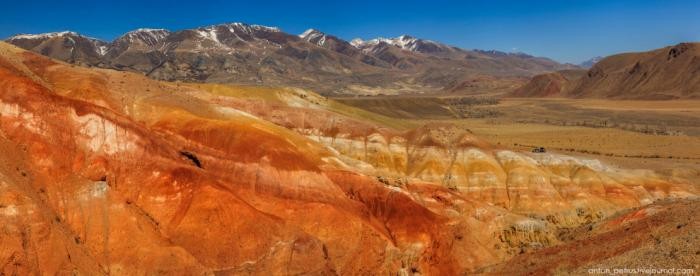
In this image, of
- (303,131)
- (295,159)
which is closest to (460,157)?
(303,131)

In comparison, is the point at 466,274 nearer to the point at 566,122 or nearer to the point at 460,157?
the point at 460,157

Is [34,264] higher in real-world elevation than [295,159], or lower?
lower

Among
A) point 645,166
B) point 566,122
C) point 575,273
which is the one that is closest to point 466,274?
point 575,273

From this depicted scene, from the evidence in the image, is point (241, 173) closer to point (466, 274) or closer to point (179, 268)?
point (179, 268)

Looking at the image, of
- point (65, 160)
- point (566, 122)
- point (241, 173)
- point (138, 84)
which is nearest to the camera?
point (65, 160)

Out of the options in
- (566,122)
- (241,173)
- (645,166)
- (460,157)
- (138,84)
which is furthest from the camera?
(566,122)

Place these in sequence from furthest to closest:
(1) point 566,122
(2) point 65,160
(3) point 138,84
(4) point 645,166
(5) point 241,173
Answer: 1. (1) point 566,122
2. (4) point 645,166
3. (3) point 138,84
4. (5) point 241,173
5. (2) point 65,160

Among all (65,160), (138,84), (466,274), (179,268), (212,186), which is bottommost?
(466,274)

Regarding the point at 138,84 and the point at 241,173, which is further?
the point at 138,84

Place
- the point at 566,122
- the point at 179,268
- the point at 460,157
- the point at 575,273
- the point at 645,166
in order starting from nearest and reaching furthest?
1. the point at 575,273
2. the point at 179,268
3. the point at 460,157
4. the point at 645,166
5. the point at 566,122
